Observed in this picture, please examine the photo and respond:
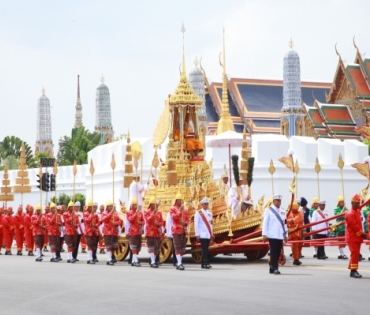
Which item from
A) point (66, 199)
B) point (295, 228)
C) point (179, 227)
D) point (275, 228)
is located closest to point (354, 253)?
point (275, 228)

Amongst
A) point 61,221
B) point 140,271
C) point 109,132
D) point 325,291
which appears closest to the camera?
point 325,291

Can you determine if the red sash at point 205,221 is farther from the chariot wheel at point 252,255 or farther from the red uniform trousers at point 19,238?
the red uniform trousers at point 19,238

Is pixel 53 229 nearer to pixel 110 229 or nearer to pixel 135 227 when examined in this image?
pixel 110 229

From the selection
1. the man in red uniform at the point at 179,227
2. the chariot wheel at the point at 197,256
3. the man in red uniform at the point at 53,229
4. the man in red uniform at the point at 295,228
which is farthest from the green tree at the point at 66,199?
the man in red uniform at the point at 295,228

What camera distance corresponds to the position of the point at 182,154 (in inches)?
816

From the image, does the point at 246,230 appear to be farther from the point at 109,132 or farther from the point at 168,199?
the point at 109,132

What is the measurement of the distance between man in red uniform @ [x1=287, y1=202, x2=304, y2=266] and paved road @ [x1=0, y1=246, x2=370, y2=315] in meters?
0.30

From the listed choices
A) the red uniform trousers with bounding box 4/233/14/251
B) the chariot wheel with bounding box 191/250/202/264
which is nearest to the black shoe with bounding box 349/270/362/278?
the chariot wheel with bounding box 191/250/202/264

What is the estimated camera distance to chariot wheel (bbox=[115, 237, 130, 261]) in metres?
20.3

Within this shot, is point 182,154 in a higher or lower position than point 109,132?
lower

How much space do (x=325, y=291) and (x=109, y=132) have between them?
231 feet

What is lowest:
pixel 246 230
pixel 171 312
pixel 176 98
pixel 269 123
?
pixel 171 312

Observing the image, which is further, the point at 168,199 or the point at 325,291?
the point at 168,199

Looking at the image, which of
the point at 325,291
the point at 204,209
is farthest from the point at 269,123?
the point at 325,291
